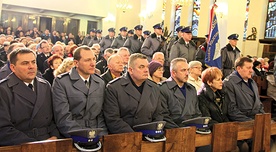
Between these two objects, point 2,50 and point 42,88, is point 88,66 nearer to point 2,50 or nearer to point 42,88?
point 42,88

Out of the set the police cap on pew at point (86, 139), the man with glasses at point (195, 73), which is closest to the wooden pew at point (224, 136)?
the police cap on pew at point (86, 139)

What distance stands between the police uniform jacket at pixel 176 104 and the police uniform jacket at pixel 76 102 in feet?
2.55

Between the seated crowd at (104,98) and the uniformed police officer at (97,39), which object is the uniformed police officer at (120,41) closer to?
the uniformed police officer at (97,39)

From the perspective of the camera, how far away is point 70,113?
9.73 ft

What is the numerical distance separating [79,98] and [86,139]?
0.84m

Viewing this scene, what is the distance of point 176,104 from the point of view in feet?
11.8

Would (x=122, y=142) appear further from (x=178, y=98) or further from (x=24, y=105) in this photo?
(x=178, y=98)

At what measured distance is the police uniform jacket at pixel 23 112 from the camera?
2551 millimetres

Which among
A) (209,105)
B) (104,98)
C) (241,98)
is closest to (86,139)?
(104,98)

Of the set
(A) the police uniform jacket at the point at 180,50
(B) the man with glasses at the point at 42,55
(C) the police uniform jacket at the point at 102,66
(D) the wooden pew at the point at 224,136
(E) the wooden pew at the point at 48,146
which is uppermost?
(A) the police uniform jacket at the point at 180,50

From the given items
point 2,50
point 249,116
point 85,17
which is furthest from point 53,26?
point 249,116

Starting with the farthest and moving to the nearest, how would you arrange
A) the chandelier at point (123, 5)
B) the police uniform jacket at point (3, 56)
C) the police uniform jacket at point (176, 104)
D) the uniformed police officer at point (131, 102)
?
1. the chandelier at point (123, 5)
2. the police uniform jacket at point (3, 56)
3. the police uniform jacket at point (176, 104)
4. the uniformed police officer at point (131, 102)

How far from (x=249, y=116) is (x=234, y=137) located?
1419mm

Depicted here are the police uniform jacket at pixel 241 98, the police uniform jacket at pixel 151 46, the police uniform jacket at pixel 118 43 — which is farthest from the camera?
the police uniform jacket at pixel 118 43
